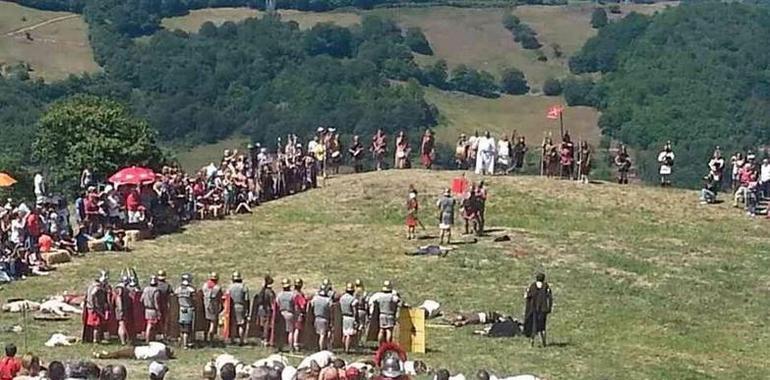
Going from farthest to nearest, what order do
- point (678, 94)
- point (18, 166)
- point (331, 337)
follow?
point (678, 94), point (18, 166), point (331, 337)

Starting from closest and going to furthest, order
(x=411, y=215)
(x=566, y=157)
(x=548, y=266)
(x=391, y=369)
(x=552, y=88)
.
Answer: (x=391, y=369) < (x=548, y=266) < (x=411, y=215) < (x=566, y=157) < (x=552, y=88)

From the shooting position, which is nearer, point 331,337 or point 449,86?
point 331,337

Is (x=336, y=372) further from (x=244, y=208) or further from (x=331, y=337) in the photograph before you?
(x=244, y=208)

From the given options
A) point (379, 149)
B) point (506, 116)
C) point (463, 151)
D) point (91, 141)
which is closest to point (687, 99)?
point (506, 116)

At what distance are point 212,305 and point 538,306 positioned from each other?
7.58 metres

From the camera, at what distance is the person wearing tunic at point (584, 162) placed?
56781 mm

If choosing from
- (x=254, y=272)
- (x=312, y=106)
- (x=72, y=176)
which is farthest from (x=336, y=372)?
(x=312, y=106)

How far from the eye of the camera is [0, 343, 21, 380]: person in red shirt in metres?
27.7

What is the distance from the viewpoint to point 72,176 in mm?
85562

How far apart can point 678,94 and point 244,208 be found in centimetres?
12949

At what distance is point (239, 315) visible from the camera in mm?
35375

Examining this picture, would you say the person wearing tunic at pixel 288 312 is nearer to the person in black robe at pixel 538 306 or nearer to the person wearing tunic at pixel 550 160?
the person in black robe at pixel 538 306

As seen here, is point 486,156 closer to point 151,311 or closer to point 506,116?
point 151,311

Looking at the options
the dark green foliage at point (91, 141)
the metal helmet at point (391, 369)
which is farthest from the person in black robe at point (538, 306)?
the dark green foliage at point (91, 141)
